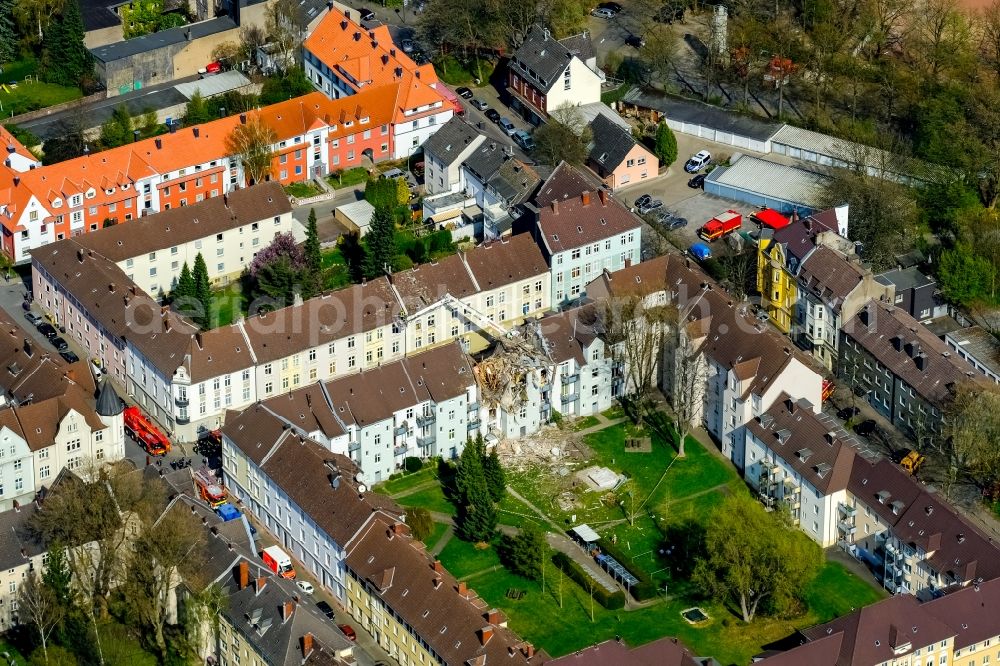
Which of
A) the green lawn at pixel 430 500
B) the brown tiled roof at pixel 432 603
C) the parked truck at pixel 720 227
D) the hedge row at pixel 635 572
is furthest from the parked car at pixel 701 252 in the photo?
the brown tiled roof at pixel 432 603

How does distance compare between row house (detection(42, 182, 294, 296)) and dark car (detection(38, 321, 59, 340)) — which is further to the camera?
row house (detection(42, 182, 294, 296))

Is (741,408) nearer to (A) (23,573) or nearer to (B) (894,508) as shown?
(B) (894,508)

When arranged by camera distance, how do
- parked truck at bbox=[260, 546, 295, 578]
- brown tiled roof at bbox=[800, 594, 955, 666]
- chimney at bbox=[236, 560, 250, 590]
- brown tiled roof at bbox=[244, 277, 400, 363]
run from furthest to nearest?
brown tiled roof at bbox=[244, 277, 400, 363]
parked truck at bbox=[260, 546, 295, 578]
chimney at bbox=[236, 560, 250, 590]
brown tiled roof at bbox=[800, 594, 955, 666]

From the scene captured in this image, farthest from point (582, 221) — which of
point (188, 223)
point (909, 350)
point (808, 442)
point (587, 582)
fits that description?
point (587, 582)

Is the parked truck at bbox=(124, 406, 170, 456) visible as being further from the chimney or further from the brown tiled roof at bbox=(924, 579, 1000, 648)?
the brown tiled roof at bbox=(924, 579, 1000, 648)

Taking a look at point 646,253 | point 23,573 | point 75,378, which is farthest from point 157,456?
point 646,253

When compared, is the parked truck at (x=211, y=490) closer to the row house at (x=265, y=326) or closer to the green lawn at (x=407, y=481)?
the row house at (x=265, y=326)

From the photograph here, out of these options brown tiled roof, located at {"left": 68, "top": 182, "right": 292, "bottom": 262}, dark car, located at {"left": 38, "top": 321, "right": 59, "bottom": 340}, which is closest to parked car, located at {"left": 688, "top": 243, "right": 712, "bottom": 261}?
brown tiled roof, located at {"left": 68, "top": 182, "right": 292, "bottom": 262}
